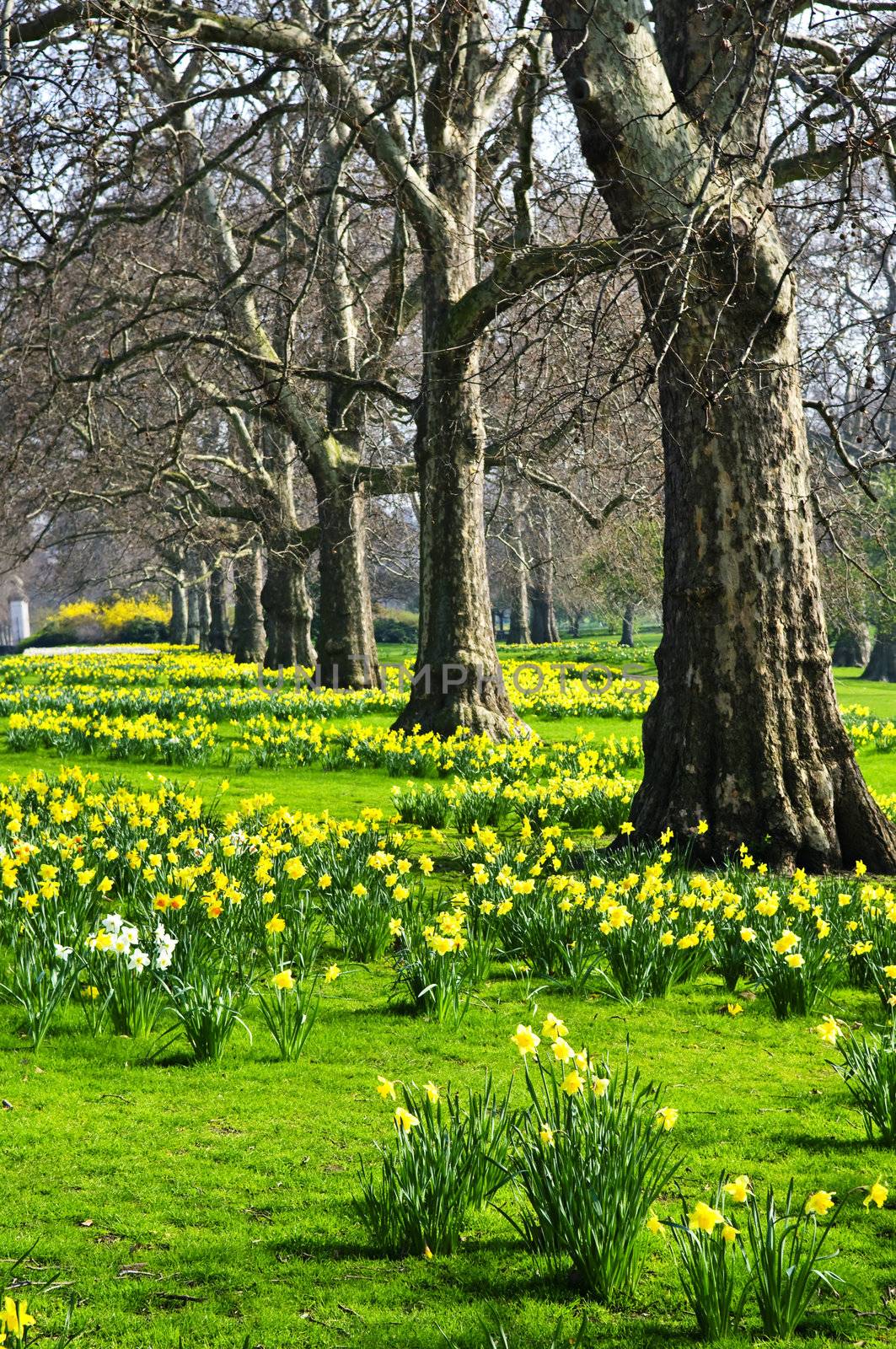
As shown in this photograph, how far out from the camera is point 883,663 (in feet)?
101

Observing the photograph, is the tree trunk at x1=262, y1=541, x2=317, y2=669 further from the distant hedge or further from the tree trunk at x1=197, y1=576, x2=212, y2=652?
the distant hedge

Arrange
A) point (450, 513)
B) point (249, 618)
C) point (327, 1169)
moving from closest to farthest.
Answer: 1. point (327, 1169)
2. point (450, 513)
3. point (249, 618)

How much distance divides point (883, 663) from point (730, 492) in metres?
26.4

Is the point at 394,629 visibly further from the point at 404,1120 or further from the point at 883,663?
the point at 404,1120

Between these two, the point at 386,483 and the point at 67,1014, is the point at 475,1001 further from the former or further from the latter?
the point at 386,483

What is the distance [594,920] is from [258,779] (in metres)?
5.77

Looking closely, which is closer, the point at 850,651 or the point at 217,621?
the point at 850,651

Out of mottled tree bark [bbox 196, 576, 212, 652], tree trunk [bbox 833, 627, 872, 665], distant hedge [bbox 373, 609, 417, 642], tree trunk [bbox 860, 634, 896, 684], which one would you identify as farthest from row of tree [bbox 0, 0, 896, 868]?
distant hedge [bbox 373, 609, 417, 642]

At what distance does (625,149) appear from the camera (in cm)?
627

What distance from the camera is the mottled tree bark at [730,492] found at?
624 cm

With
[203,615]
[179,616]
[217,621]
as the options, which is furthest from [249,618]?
[203,615]

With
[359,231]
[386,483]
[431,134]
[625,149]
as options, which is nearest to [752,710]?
[625,149]

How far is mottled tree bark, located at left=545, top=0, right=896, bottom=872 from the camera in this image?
6.24 metres

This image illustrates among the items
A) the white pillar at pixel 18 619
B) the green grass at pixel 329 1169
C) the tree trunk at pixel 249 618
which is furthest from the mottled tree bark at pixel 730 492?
the white pillar at pixel 18 619
